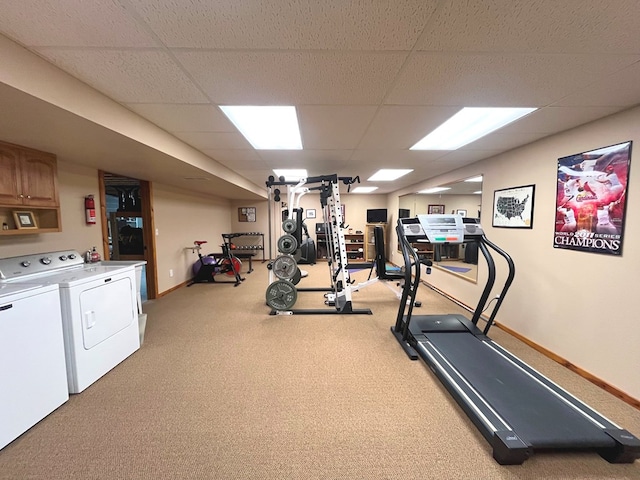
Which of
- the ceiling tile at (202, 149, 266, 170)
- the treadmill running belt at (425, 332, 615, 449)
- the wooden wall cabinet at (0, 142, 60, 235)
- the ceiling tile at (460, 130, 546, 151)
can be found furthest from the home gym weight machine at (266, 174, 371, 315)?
the wooden wall cabinet at (0, 142, 60, 235)

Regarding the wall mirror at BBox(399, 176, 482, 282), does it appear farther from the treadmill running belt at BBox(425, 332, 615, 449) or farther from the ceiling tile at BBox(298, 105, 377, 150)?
the ceiling tile at BBox(298, 105, 377, 150)

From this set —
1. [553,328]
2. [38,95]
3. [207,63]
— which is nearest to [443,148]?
[553,328]

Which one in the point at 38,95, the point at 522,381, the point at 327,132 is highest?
the point at 327,132

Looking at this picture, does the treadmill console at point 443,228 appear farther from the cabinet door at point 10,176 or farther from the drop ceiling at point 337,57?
the cabinet door at point 10,176

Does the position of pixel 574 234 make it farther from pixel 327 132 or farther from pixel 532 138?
pixel 327 132

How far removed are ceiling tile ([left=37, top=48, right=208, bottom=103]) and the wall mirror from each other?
10.7ft

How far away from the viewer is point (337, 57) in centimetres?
137

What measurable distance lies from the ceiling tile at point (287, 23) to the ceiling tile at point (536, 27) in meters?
0.15

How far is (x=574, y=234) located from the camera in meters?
2.33

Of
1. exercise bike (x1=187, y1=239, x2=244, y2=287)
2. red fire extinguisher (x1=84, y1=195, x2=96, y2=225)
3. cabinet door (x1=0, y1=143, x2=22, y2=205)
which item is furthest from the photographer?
exercise bike (x1=187, y1=239, x2=244, y2=287)

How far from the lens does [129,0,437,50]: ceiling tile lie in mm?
1053

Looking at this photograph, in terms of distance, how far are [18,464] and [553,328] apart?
4.43 meters

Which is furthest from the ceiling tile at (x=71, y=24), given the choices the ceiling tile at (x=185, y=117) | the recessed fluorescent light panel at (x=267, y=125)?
the recessed fluorescent light panel at (x=267, y=125)

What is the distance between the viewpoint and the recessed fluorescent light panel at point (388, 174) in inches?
173
